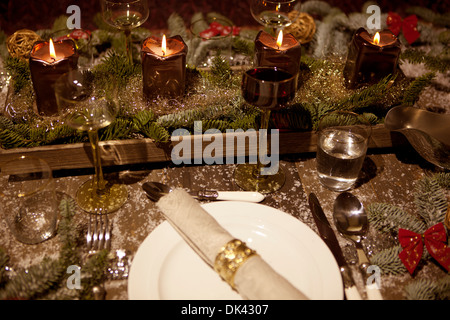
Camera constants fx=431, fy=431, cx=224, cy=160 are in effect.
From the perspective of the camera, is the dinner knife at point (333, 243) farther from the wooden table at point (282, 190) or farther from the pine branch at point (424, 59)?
the pine branch at point (424, 59)

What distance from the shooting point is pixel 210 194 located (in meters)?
0.94

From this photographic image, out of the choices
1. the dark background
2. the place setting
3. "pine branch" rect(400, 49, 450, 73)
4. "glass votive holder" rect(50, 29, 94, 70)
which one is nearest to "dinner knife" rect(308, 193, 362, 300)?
the place setting

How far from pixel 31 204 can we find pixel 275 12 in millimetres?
792

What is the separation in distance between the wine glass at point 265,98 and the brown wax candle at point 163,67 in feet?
0.74

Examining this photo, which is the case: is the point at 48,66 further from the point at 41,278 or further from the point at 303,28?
the point at 303,28

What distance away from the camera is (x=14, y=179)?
95 cm

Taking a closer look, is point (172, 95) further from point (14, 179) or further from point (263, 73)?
point (14, 179)

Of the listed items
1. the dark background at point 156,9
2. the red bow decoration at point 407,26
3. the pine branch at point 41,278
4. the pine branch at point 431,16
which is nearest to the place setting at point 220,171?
the pine branch at point 41,278

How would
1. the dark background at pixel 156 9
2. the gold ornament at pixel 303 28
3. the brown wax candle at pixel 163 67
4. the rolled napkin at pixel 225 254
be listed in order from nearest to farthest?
1. the rolled napkin at pixel 225 254
2. the brown wax candle at pixel 163 67
3. the gold ornament at pixel 303 28
4. the dark background at pixel 156 9

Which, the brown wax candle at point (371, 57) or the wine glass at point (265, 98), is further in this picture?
the brown wax candle at point (371, 57)

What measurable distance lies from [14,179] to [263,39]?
2.21ft

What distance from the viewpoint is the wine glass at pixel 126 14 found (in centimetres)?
117

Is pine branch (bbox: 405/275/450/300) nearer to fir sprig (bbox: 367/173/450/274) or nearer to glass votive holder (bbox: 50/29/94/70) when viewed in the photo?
fir sprig (bbox: 367/173/450/274)
